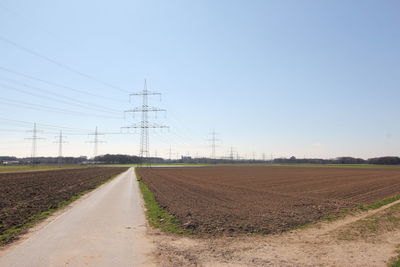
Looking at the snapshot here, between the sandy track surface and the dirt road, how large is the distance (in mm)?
885

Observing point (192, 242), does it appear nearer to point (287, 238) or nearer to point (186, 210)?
point (287, 238)

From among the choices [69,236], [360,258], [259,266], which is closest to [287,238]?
[360,258]

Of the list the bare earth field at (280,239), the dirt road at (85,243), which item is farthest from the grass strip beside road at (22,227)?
the bare earth field at (280,239)

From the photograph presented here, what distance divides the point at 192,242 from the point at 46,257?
4.63 metres

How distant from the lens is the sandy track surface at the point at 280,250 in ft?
31.1

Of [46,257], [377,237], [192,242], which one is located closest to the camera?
[46,257]

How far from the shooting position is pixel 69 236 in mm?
12445

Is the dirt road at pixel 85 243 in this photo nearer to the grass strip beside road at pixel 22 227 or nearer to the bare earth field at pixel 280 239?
the grass strip beside road at pixel 22 227

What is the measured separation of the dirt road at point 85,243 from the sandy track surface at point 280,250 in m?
0.89

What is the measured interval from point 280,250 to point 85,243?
629cm

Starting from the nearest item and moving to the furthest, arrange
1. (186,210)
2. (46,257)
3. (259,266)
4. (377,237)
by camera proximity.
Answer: (259,266)
(46,257)
(377,237)
(186,210)

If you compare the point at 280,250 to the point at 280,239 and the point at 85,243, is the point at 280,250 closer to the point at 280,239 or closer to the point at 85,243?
the point at 280,239

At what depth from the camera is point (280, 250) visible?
1077cm

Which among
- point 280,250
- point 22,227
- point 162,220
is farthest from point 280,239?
point 22,227
